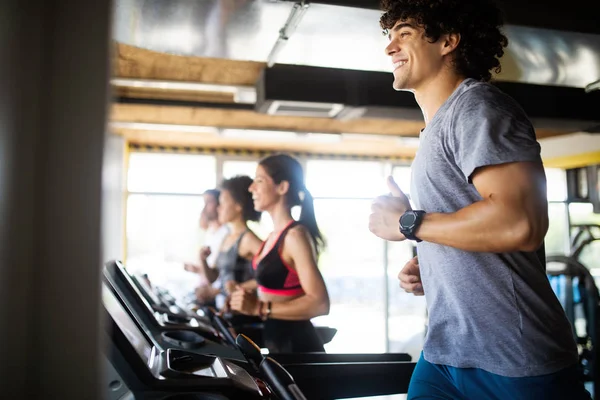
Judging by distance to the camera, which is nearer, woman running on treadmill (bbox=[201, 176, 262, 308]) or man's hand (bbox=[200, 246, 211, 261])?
woman running on treadmill (bbox=[201, 176, 262, 308])

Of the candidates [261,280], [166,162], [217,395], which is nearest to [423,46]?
[217,395]

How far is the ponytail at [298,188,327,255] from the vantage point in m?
2.91

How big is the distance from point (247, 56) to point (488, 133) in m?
2.51

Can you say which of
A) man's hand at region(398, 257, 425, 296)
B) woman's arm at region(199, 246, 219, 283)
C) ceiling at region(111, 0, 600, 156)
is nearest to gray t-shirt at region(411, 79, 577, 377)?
man's hand at region(398, 257, 425, 296)

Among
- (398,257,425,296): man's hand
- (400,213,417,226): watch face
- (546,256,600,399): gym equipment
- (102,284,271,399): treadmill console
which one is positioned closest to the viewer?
(102,284,271,399): treadmill console

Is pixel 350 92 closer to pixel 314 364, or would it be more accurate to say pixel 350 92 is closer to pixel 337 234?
pixel 314 364

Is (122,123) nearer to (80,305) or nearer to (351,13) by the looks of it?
(351,13)

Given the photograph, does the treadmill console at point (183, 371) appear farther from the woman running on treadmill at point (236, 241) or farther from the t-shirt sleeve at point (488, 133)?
the woman running on treadmill at point (236, 241)

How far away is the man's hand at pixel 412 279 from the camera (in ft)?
5.16

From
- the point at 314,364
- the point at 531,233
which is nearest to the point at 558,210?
the point at 314,364

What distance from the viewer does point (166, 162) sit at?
26.3 feet

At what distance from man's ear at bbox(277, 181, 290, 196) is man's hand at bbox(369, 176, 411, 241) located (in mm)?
1564

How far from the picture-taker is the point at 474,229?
3.53 feet

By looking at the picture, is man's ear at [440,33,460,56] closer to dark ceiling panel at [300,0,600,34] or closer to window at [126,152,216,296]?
dark ceiling panel at [300,0,600,34]
